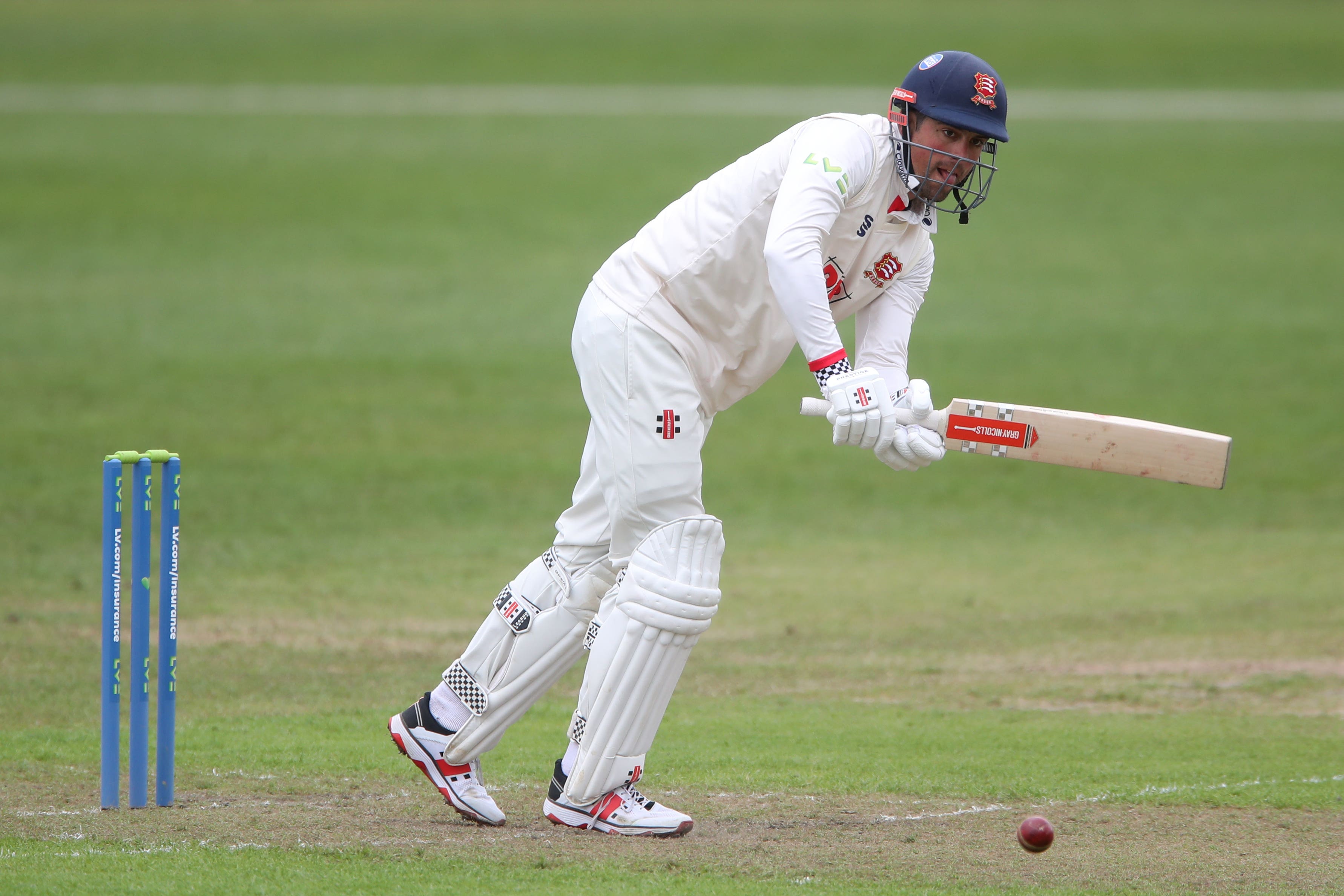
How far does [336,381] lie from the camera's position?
11.6 m

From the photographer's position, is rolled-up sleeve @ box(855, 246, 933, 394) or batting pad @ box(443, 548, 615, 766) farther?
rolled-up sleeve @ box(855, 246, 933, 394)

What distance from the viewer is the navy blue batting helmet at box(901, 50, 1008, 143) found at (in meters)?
3.90

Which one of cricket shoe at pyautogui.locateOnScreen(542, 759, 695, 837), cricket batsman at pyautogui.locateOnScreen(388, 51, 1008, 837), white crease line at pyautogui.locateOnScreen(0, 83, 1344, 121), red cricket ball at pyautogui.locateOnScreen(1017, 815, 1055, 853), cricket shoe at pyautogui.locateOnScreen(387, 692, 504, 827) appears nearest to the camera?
red cricket ball at pyautogui.locateOnScreen(1017, 815, 1055, 853)

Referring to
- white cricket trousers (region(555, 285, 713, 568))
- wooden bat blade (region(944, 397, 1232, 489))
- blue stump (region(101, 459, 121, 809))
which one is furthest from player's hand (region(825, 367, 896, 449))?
blue stump (region(101, 459, 121, 809))

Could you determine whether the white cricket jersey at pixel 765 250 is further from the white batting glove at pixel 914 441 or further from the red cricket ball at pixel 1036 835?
the red cricket ball at pixel 1036 835

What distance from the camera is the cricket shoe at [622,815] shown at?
3959 millimetres

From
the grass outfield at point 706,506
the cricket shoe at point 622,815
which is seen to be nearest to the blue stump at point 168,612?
the grass outfield at point 706,506

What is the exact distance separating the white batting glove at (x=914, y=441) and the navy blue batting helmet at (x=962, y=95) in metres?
0.65

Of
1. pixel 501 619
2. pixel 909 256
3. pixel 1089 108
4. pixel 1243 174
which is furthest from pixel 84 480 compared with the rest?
pixel 1089 108

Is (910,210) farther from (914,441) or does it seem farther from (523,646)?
(523,646)

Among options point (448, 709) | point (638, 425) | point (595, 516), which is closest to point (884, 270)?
point (638, 425)

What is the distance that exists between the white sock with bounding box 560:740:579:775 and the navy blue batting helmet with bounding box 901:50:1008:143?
→ 1797mm

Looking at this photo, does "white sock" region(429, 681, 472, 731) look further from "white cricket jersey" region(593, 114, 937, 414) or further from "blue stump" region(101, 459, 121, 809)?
"white cricket jersey" region(593, 114, 937, 414)

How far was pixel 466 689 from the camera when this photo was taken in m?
4.13
